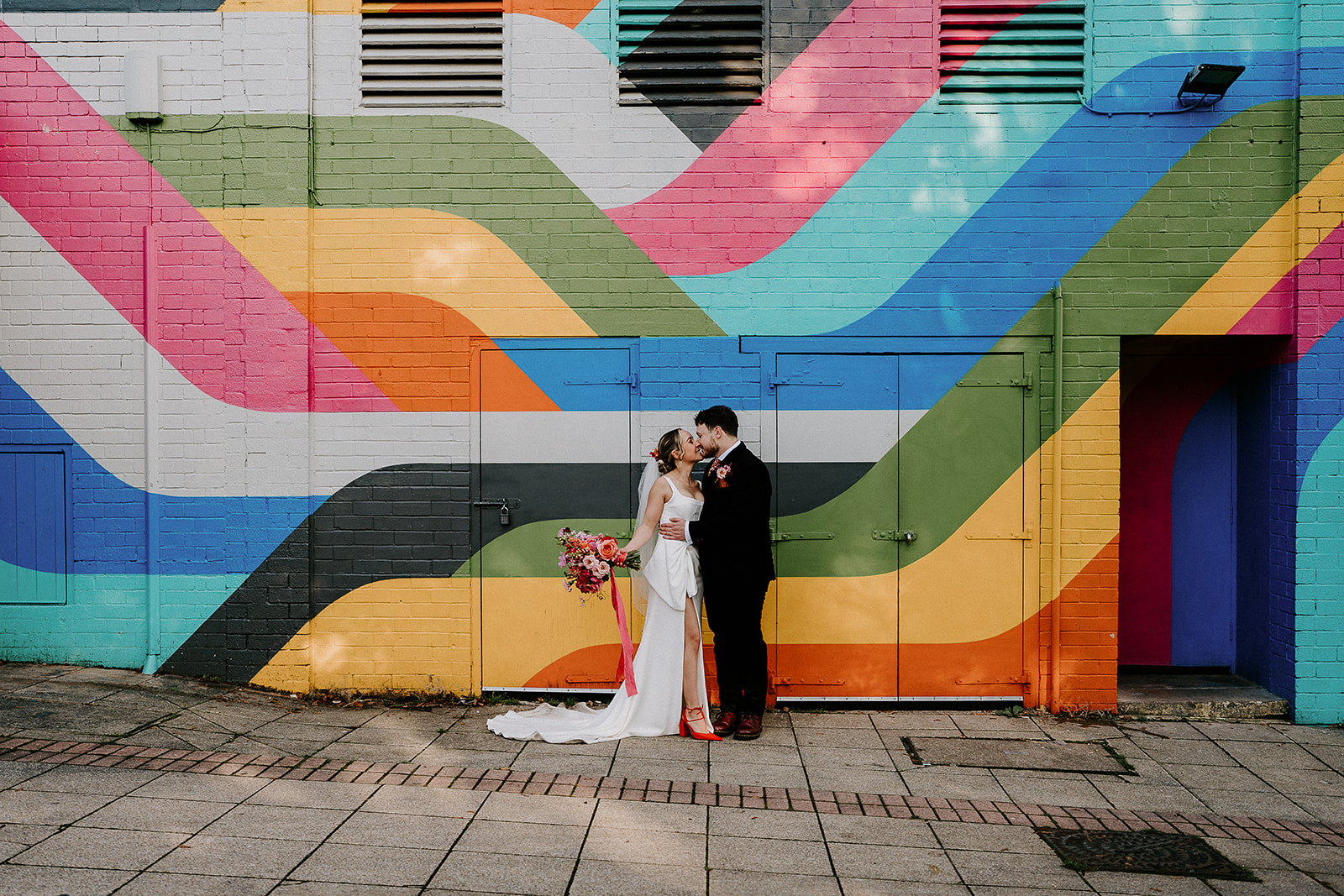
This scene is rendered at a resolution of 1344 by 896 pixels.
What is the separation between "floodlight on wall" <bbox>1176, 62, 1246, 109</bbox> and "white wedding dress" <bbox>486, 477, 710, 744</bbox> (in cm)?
432

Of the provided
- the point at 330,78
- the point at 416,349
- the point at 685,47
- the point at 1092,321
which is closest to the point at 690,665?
the point at 416,349

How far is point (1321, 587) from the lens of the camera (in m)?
5.71

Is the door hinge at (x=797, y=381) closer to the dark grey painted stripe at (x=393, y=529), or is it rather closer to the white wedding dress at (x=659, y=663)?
the dark grey painted stripe at (x=393, y=529)

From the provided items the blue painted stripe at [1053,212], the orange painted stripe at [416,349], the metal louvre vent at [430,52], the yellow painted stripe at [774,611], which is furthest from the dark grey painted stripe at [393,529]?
the metal louvre vent at [430,52]

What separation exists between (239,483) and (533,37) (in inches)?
147

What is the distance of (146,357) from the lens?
596 centimetres

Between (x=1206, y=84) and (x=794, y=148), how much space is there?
272 centimetres

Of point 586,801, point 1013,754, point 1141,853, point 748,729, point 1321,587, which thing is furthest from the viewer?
point 1321,587

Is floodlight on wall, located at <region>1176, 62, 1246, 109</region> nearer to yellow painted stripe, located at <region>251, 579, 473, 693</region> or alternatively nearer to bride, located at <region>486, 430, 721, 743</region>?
bride, located at <region>486, 430, 721, 743</region>

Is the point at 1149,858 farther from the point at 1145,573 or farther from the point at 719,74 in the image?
the point at 719,74

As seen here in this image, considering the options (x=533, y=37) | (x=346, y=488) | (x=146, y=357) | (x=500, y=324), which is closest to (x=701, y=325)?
(x=500, y=324)

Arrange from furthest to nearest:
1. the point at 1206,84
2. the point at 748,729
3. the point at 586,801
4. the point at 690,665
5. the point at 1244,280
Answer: the point at 1244,280
the point at 1206,84
the point at 690,665
the point at 748,729
the point at 586,801

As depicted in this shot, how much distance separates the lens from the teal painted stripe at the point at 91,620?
5.99 meters

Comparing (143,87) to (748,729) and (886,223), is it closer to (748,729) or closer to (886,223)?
(886,223)
